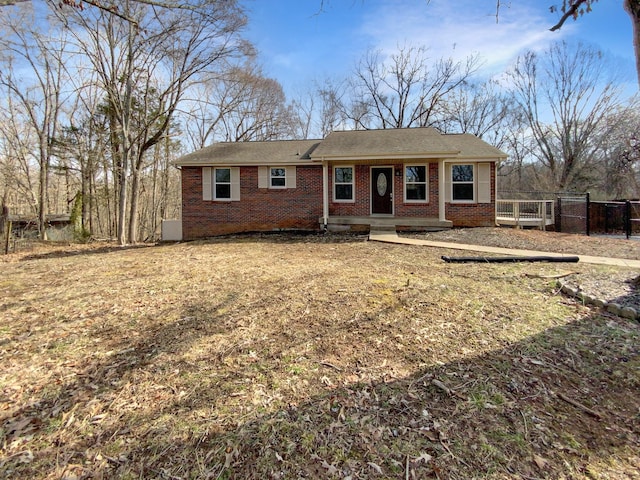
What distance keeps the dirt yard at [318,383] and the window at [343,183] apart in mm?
8110

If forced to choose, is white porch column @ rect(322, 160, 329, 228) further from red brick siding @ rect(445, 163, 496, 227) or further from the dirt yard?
the dirt yard

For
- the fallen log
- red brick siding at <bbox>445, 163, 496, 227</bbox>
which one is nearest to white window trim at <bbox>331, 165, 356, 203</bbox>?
red brick siding at <bbox>445, 163, 496, 227</bbox>

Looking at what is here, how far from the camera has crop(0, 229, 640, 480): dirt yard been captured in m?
2.05

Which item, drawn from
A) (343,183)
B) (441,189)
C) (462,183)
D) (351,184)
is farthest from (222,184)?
(462,183)

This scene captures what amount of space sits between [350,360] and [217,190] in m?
Answer: 12.0

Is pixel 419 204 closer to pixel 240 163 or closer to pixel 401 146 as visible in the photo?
pixel 401 146

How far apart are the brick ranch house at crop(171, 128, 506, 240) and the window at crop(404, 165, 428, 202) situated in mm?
36

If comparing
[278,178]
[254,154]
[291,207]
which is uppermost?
[254,154]

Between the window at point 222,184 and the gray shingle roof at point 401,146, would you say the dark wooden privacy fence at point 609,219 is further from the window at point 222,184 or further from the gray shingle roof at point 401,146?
the window at point 222,184

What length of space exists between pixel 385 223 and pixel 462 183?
339cm

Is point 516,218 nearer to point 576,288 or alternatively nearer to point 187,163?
point 576,288

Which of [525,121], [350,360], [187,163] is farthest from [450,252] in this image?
[525,121]

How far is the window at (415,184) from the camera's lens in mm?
12578

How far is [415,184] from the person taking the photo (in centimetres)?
1263
